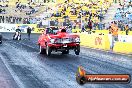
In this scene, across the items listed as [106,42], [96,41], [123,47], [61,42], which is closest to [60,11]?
[96,41]

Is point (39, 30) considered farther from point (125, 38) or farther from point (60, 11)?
point (125, 38)

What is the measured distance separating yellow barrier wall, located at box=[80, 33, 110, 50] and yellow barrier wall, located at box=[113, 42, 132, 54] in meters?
1.59

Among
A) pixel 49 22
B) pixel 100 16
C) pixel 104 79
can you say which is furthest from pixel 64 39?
pixel 100 16

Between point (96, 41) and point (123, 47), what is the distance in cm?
448

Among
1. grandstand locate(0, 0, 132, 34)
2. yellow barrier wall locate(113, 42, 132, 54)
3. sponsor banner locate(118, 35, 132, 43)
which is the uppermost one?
grandstand locate(0, 0, 132, 34)

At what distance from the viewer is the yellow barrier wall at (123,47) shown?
22.1 metres

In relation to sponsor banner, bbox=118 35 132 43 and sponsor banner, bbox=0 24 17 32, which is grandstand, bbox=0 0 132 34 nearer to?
sponsor banner, bbox=0 24 17 32

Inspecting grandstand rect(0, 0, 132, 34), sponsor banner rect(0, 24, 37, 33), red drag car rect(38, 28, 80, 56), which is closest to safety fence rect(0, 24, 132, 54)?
red drag car rect(38, 28, 80, 56)

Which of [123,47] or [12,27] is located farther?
[12,27]

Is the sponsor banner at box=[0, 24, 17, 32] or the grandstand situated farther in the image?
the sponsor banner at box=[0, 24, 17, 32]

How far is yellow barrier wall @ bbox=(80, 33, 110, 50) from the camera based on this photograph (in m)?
25.4

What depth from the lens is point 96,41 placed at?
2698cm

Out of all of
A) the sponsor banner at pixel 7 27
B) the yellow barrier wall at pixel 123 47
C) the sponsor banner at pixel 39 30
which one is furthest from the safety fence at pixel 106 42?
the sponsor banner at pixel 7 27

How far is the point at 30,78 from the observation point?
33.4ft
